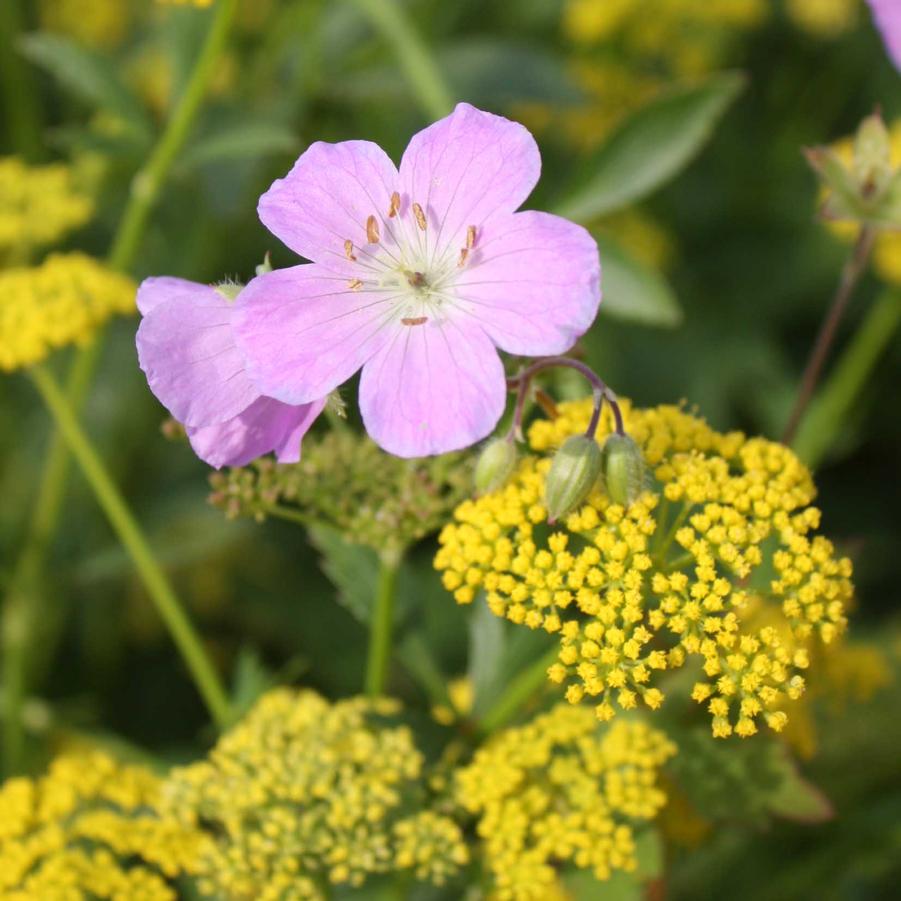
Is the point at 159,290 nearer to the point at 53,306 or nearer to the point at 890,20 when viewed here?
the point at 53,306

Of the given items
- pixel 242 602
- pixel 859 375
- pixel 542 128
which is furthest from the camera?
pixel 542 128

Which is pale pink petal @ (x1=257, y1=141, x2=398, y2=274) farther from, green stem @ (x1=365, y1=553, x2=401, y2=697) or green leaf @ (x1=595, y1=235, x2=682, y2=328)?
green leaf @ (x1=595, y1=235, x2=682, y2=328)

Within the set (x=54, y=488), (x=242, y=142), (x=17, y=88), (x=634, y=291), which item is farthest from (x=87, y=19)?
(x=634, y=291)

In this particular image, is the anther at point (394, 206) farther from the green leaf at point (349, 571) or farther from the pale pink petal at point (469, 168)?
the green leaf at point (349, 571)

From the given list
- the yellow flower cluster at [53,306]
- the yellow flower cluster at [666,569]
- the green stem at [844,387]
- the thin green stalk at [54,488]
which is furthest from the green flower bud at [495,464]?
the green stem at [844,387]

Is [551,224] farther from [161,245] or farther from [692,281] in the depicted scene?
[692,281]

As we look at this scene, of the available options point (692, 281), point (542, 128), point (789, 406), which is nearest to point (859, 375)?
point (789, 406)
